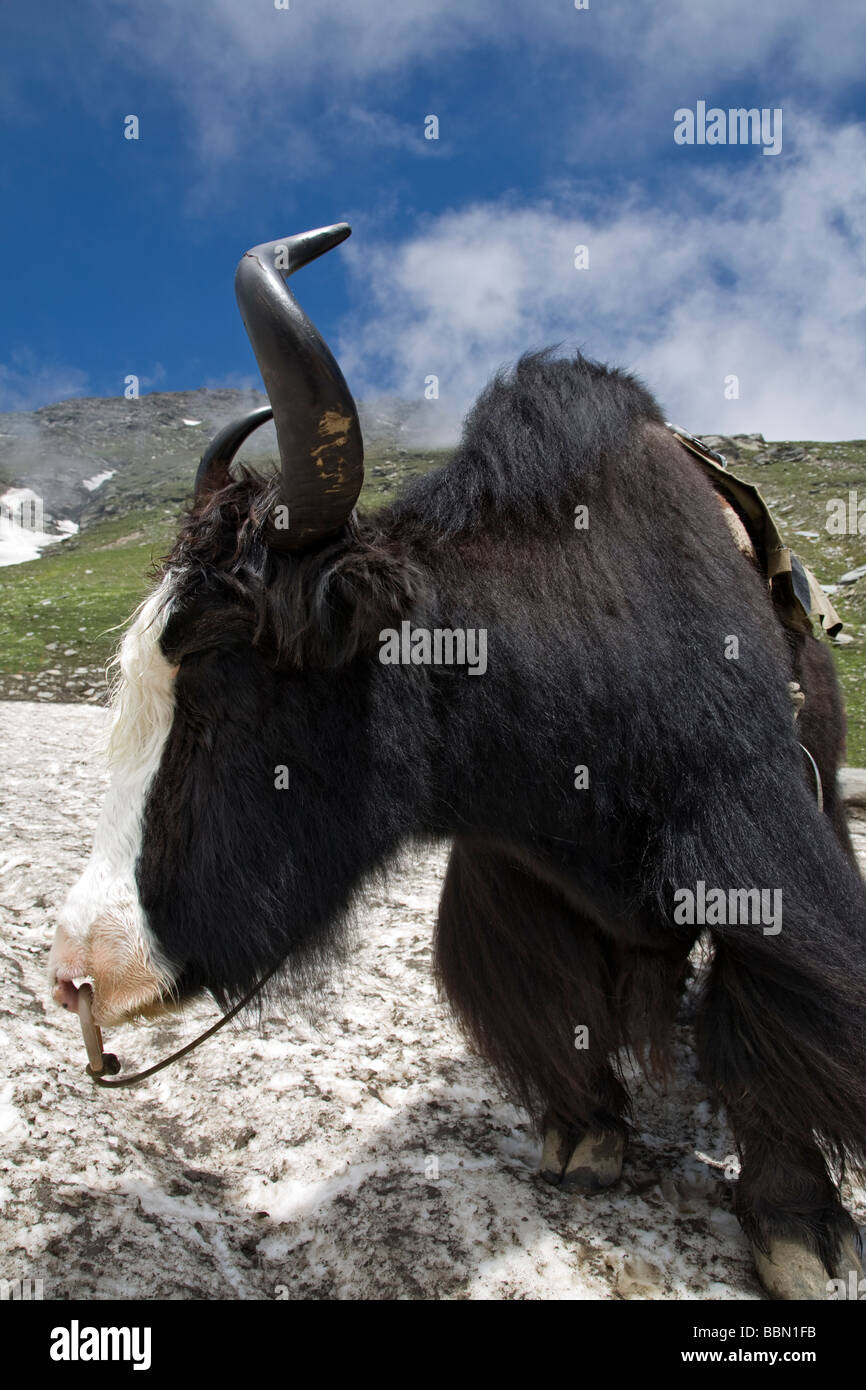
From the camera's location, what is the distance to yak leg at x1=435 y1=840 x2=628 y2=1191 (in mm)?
3236

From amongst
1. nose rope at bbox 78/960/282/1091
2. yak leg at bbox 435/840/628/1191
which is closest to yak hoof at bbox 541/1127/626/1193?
yak leg at bbox 435/840/628/1191

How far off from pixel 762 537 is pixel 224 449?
5.91 ft

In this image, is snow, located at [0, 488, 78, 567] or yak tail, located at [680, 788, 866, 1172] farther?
snow, located at [0, 488, 78, 567]

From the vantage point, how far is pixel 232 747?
239 centimetres

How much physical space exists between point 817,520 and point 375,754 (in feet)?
76.8

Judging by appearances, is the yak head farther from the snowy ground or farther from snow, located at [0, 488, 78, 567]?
snow, located at [0, 488, 78, 567]

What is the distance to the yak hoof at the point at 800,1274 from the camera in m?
2.72

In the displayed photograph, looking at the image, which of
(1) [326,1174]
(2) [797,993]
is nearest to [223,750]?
(2) [797,993]

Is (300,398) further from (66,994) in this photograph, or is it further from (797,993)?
(797,993)

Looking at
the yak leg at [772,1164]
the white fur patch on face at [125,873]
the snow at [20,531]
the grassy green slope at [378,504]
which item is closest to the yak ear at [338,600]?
the white fur patch on face at [125,873]

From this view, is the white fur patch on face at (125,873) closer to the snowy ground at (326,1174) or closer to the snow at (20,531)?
the snowy ground at (326,1174)

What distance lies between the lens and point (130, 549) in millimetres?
45094
